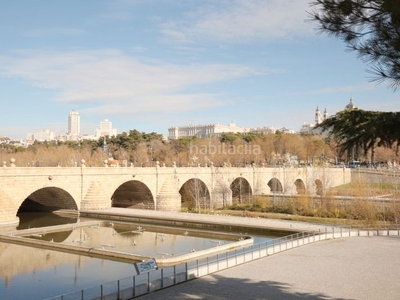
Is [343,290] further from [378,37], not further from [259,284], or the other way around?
[378,37]

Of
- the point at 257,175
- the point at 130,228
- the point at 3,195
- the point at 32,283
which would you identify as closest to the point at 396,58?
the point at 32,283

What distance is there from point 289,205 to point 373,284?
103 feet

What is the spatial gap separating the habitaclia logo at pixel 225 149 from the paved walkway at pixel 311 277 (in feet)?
224

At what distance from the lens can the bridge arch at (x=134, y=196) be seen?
49.1 m

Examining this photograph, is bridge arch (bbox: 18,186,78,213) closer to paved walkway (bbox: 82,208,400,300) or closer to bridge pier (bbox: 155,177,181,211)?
bridge pier (bbox: 155,177,181,211)

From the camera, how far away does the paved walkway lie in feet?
50.8

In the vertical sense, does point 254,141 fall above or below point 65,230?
above

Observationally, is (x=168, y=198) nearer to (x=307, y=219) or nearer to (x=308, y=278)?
(x=307, y=219)

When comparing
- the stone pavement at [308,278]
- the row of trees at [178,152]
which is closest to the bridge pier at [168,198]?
the row of trees at [178,152]

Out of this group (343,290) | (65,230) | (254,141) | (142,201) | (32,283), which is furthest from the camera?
(254,141)

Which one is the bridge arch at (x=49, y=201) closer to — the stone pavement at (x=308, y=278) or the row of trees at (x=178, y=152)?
the row of trees at (x=178, y=152)

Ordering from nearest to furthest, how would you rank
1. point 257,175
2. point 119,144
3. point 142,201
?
point 142,201 → point 257,175 → point 119,144

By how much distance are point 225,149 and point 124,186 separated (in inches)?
1894

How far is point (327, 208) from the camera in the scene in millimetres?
45625
